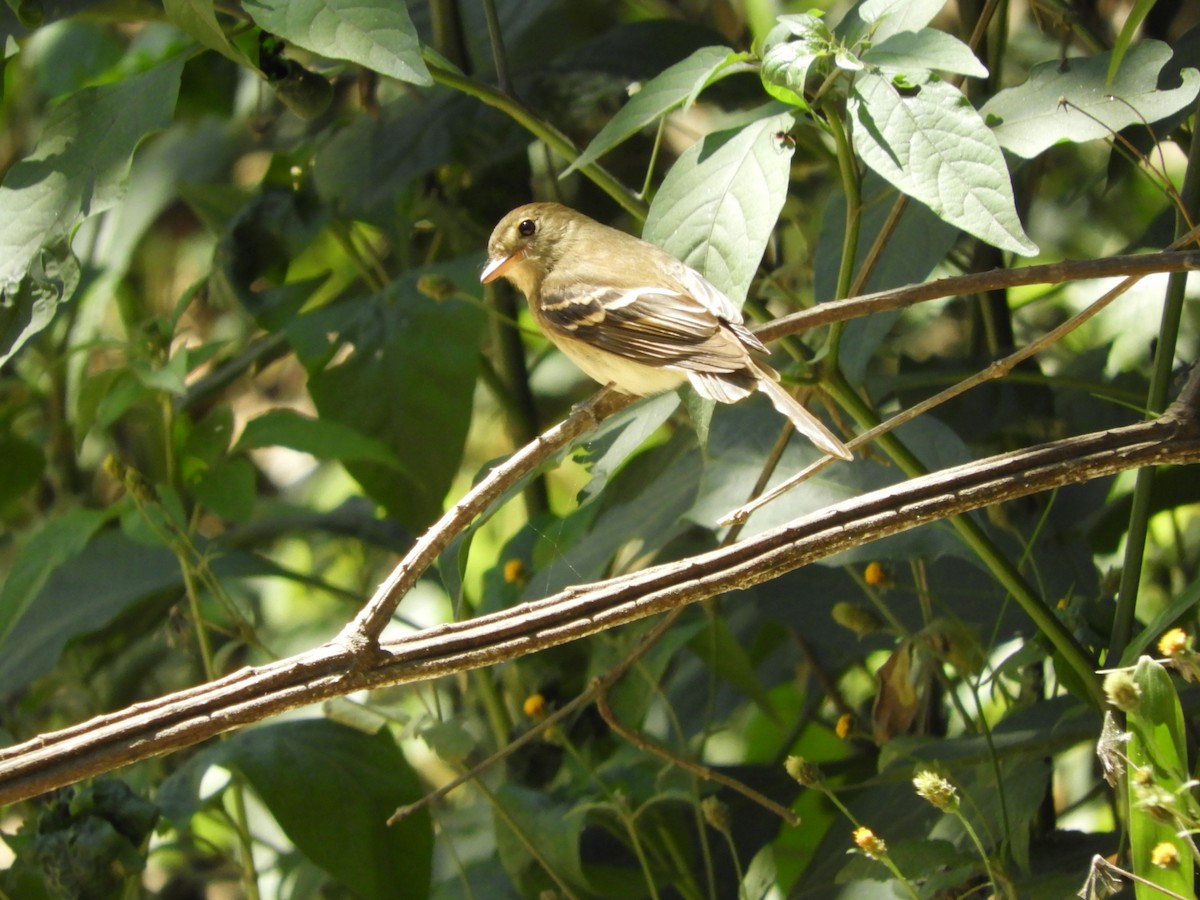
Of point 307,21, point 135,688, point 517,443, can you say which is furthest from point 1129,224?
point 135,688

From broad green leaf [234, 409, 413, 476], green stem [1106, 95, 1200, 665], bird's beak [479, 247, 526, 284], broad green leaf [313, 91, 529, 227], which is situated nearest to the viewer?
green stem [1106, 95, 1200, 665]

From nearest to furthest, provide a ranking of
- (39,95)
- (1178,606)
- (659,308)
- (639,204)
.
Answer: (1178,606) < (639,204) < (659,308) < (39,95)

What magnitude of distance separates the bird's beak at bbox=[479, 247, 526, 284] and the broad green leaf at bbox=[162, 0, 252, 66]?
77cm

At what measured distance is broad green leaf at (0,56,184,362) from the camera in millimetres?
1605

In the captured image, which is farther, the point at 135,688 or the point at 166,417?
the point at 135,688

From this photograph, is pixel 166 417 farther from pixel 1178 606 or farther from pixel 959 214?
pixel 1178 606

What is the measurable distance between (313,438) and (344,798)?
0.56m

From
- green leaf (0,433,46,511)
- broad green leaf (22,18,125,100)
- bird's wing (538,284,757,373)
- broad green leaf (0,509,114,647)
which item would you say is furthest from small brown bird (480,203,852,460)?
broad green leaf (22,18,125,100)

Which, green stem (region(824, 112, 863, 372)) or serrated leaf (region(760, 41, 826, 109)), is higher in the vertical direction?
serrated leaf (region(760, 41, 826, 109))

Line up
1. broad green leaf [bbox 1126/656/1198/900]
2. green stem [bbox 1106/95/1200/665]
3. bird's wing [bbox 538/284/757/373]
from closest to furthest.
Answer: broad green leaf [bbox 1126/656/1198/900]
green stem [bbox 1106/95/1200/665]
bird's wing [bbox 538/284/757/373]

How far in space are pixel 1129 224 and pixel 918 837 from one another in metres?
1.99

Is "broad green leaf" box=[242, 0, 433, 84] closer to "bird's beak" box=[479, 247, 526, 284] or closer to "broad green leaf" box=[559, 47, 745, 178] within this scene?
"broad green leaf" box=[559, 47, 745, 178]

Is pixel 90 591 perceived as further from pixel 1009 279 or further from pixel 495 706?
pixel 1009 279

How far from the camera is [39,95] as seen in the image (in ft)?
13.3
